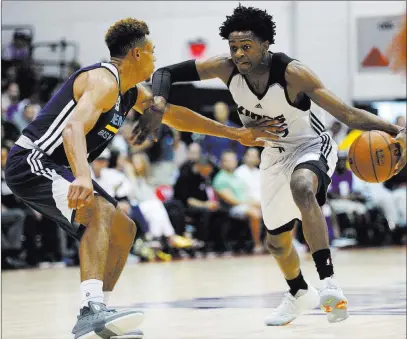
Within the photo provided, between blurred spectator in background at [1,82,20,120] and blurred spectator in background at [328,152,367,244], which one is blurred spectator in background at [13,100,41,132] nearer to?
blurred spectator in background at [1,82,20,120]

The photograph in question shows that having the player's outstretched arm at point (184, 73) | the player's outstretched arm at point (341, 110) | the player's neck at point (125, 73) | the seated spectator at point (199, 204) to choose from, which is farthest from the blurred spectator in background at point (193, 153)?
the player's neck at point (125, 73)

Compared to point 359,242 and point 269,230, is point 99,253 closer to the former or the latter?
point 269,230

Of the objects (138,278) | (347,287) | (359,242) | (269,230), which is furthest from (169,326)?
(359,242)

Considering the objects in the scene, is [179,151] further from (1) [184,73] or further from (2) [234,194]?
(1) [184,73]

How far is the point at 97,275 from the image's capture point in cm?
442

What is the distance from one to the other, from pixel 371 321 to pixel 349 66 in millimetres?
12109

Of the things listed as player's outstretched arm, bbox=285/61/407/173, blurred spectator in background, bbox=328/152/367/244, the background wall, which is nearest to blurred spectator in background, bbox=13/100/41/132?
the background wall

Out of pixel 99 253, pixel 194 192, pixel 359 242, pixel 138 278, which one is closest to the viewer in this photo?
pixel 99 253

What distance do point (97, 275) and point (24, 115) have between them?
8262 millimetres

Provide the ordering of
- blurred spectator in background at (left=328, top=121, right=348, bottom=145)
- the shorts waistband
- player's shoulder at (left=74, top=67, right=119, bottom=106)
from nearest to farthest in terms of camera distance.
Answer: player's shoulder at (left=74, top=67, right=119, bottom=106), the shorts waistband, blurred spectator in background at (left=328, top=121, right=348, bottom=145)

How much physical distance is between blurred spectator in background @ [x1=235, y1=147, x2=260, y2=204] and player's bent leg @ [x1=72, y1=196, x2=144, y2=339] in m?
8.84

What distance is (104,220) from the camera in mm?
4527

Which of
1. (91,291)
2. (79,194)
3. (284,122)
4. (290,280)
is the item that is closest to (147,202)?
(290,280)

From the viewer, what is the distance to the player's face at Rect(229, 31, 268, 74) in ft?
18.0
